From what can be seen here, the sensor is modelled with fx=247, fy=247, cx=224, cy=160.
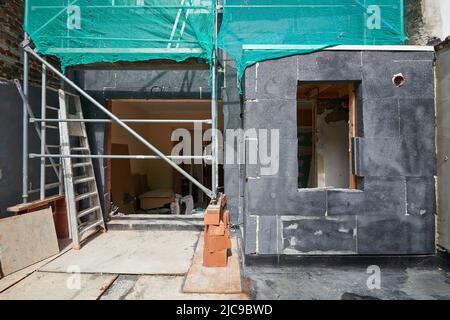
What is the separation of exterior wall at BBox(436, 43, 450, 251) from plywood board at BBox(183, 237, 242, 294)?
3.16 meters

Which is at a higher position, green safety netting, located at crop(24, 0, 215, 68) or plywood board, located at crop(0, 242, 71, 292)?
A: green safety netting, located at crop(24, 0, 215, 68)

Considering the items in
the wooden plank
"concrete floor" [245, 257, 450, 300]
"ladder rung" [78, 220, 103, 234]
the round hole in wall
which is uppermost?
the round hole in wall

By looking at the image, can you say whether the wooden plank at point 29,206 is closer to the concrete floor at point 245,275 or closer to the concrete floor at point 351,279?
the concrete floor at point 245,275

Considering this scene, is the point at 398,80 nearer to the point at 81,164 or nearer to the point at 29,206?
the point at 81,164

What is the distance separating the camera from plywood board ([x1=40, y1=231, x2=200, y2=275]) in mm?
3656

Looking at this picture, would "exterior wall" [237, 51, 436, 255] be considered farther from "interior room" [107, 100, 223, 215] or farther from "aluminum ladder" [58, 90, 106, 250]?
"aluminum ladder" [58, 90, 106, 250]

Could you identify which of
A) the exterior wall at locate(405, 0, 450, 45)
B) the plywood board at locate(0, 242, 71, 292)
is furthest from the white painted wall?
the plywood board at locate(0, 242, 71, 292)

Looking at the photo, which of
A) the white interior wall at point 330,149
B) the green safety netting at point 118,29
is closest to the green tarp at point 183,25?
the green safety netting at point 118,29

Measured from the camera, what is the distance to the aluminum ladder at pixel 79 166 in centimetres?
452

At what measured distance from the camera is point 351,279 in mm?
3494

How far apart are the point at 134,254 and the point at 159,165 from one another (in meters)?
6.31

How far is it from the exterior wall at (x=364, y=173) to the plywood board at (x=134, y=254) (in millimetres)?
1245

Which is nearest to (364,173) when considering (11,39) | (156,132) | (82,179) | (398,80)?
(398,80)

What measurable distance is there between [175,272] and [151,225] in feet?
7.01
